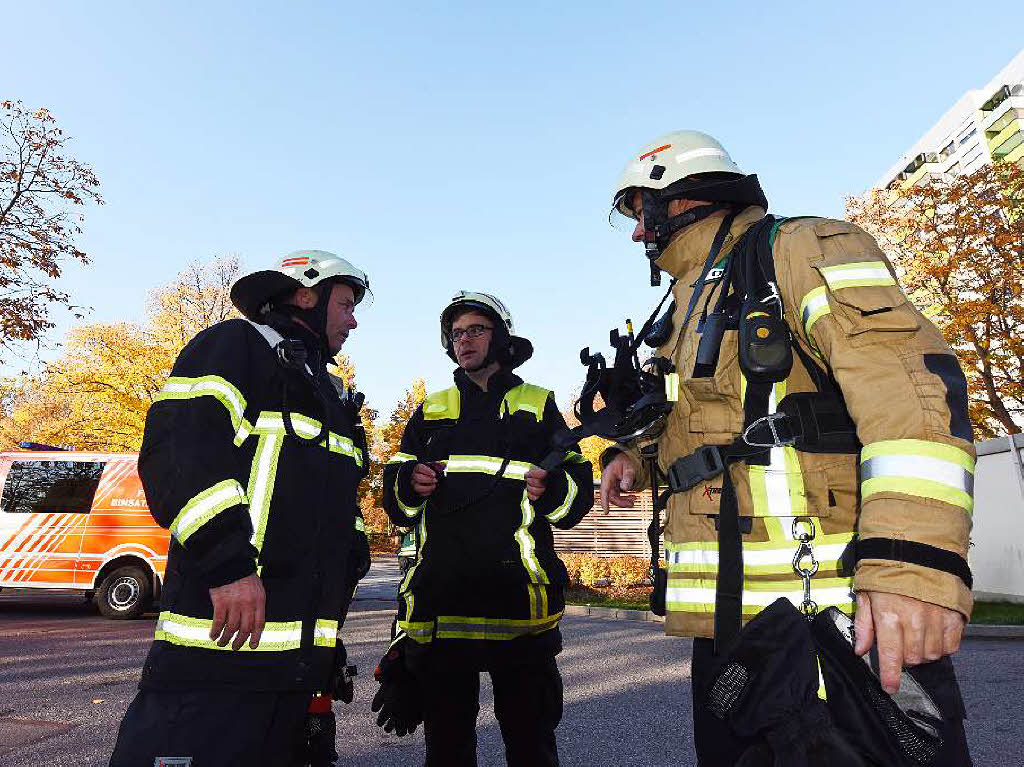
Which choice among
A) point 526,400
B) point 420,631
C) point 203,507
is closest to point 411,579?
point 420,631

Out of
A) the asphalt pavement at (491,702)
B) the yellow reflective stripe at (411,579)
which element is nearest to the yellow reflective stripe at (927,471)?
the yellow reflective stripe at (411,579)

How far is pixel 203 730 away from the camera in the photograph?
1.81 m

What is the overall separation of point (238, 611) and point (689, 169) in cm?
186

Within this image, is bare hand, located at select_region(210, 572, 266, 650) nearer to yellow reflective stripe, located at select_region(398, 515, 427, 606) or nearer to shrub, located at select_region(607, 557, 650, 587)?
yellow reflective stripe, located at select_region(398, 515, 427, 606)

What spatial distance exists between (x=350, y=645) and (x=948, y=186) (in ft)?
55.5

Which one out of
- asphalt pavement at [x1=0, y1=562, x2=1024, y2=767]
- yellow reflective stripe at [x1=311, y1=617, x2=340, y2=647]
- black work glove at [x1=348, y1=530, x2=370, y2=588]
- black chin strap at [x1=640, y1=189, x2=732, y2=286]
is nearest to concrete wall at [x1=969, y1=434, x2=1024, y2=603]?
asphalt pavement at [x1=0, y1=562, x2=1024, y2=767]

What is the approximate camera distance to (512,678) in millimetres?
2852

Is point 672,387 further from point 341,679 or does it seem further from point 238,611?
point 341,679

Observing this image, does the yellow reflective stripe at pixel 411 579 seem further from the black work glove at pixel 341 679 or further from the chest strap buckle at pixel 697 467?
the chest strap buckle at pixel 697 467

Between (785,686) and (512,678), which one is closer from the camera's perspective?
(785,686)

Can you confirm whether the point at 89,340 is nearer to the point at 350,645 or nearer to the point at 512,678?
the point at 350,645

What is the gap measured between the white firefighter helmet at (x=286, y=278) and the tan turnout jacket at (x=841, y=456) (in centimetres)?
144

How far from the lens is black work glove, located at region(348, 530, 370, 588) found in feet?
8.46

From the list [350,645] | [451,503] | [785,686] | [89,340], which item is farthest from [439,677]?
[89,340]
